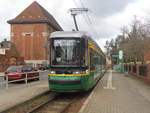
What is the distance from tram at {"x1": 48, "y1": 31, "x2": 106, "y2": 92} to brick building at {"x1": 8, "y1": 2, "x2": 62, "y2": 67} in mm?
50555

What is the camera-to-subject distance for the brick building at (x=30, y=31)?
62094 millimetres

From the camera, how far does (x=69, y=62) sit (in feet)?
35.2

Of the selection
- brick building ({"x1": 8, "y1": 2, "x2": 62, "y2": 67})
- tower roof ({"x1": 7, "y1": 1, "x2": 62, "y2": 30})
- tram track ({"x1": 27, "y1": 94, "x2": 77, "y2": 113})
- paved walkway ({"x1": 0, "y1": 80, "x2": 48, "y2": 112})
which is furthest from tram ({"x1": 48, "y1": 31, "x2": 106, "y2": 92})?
tower roof ({"x1": 7, "y1": 1, "x2": 62, "y2": 30})

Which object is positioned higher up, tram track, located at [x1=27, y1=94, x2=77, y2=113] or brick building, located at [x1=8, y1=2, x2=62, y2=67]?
brick building, located at [x1=8, y1=2, x2=62, y2=67]

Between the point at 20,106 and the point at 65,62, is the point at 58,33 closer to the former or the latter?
the point at 65,62

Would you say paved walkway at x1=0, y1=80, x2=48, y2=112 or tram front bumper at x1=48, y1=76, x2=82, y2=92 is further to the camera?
tram front bumper at x1=48, y1=76, x2=82, y2=92

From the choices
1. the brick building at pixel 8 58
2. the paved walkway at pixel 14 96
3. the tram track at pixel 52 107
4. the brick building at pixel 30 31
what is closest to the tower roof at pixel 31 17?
the brick building at pixel 30 31

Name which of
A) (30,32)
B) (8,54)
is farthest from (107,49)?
(8,54)

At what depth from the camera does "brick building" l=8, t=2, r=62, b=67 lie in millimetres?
62094

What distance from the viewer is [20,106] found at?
347 inches

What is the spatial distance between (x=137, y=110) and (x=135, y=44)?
82.7 ft

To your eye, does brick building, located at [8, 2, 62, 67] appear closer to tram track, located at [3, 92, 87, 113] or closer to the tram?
the tram

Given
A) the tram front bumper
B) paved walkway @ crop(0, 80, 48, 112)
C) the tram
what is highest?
the tram

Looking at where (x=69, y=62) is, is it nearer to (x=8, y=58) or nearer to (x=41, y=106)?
(x=41, y=106)
